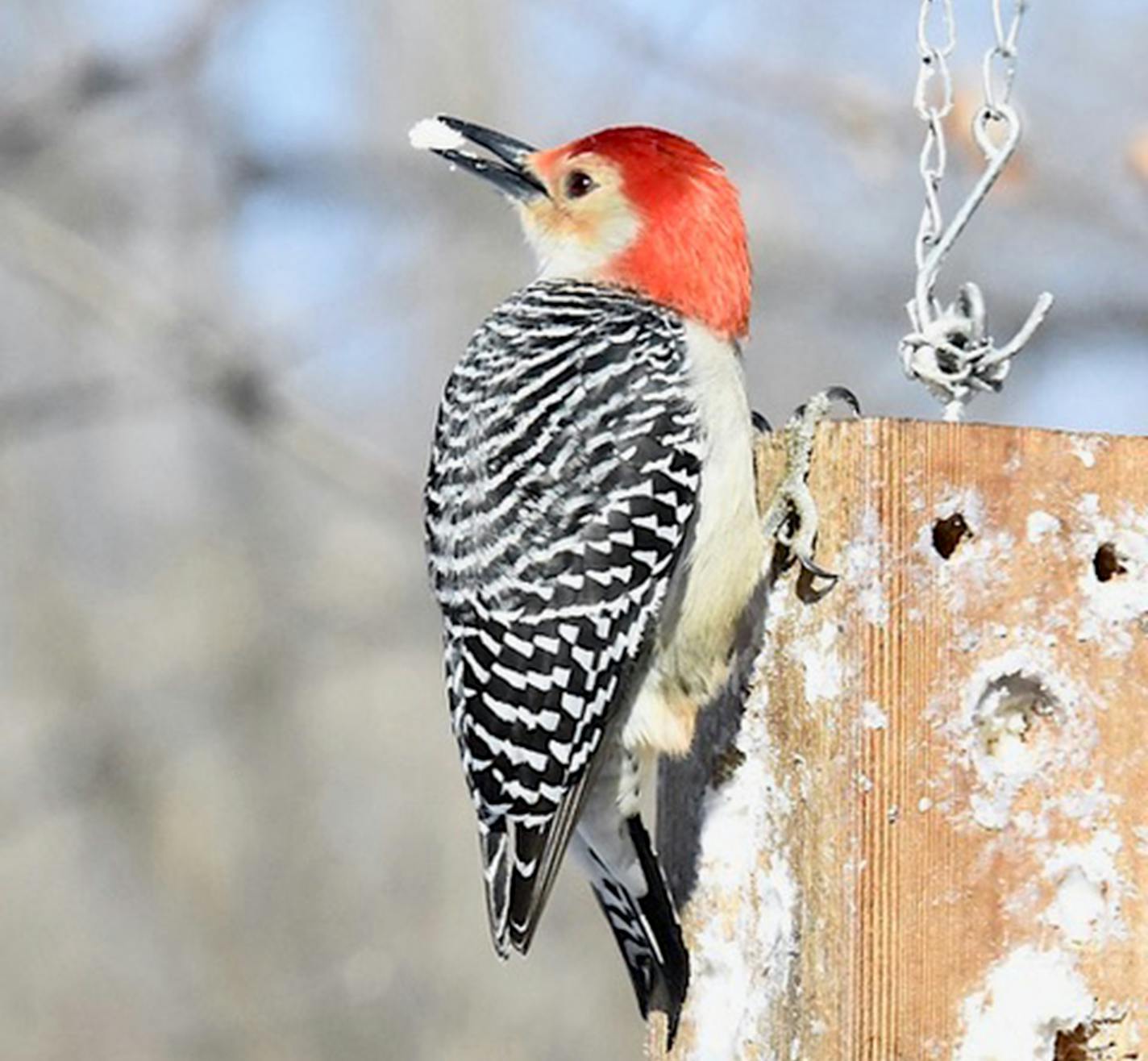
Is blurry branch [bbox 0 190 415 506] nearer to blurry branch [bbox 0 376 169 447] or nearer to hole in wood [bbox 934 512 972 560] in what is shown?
blurry branch [bbox 0 376 169 447]

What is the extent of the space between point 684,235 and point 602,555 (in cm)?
68

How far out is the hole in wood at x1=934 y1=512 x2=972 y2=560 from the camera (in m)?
2.93

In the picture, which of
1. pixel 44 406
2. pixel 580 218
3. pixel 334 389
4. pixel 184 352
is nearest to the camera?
pixel 580 218

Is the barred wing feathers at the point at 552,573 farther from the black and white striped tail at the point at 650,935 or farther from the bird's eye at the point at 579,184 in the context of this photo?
the bird's eye at the point at 579,184

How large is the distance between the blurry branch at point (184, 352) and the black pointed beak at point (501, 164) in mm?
1380

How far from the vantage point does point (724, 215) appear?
369 cm

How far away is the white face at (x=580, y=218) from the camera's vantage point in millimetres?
3770

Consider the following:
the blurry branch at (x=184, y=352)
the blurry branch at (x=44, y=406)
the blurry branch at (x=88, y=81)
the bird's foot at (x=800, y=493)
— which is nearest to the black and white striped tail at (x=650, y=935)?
the bird's foot at (x=800, y=493)

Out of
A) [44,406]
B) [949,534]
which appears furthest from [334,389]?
[949,534]

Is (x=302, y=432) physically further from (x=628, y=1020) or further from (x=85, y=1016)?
(x=85, y=1016)

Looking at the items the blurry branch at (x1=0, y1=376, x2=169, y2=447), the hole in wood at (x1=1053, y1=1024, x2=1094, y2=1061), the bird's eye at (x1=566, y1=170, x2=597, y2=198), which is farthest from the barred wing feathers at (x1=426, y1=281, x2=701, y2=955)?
the blurry branch at (x1=0, y1=376, x2=169, y2=447)

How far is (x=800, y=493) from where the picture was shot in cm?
314

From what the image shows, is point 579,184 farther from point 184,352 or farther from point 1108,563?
point 184,352

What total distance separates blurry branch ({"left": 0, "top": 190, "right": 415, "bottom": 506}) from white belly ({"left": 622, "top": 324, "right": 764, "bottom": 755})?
189 centimetres
